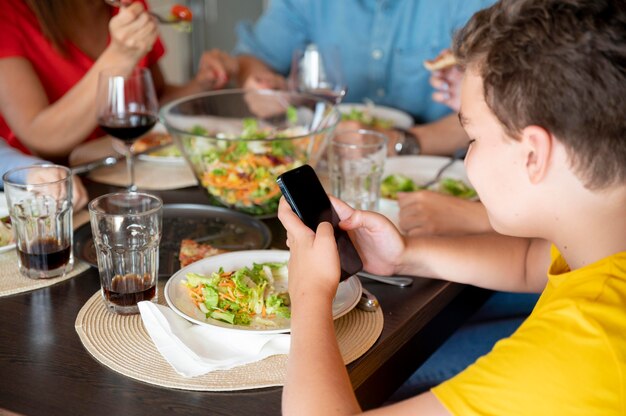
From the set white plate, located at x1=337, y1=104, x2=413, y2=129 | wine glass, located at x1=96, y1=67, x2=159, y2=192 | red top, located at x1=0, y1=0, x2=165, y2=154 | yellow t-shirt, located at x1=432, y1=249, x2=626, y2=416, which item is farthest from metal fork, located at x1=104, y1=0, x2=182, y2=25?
yellow t-shirt, located at x1=432, y1=249, x2=626, y2=416

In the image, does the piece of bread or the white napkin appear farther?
the piece of bread

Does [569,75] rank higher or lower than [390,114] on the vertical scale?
higher

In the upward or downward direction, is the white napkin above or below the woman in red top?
below

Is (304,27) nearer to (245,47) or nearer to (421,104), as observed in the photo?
(245,47)

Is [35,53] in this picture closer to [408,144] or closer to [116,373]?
[408,144]

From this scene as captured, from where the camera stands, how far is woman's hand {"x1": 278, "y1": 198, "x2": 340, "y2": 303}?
1.02 m

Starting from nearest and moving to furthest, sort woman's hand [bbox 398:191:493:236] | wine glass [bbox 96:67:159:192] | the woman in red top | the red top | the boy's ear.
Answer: the boy's ear
woman's hand [bbox 398:191:493:236]
wine glass [bbox 96:67:159:192]
the woman in red top
the red top

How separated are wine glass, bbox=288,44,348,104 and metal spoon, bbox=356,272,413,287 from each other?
0.87 meters

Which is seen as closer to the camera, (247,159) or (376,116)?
(247,159)

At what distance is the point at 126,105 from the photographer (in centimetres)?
160

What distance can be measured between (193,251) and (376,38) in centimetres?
154

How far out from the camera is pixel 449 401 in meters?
0.84

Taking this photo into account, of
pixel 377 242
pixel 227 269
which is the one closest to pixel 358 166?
pixel 377 242

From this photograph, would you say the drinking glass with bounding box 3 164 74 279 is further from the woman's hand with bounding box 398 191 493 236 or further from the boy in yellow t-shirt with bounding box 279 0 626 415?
the woman's hand with bounding box 398 191 493 236
